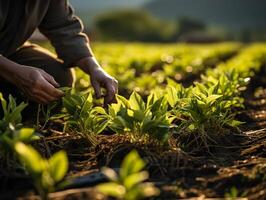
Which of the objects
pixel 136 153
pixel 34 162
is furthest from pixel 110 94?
pixel 34 162

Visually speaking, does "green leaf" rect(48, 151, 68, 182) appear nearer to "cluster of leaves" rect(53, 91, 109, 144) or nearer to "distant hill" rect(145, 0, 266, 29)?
"cluster of leaves" rect(53, 91, 109, 144)

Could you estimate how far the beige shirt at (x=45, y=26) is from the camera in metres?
2.63

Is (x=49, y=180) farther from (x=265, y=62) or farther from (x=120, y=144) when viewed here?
(x=265, y=62)

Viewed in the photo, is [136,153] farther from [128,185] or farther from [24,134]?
[24,134]

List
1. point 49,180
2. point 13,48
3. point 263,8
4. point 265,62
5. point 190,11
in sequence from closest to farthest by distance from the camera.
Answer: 1. point 49,180
2. point 13,48
3. point 265,62
4. point 263,8
5. point 190,11

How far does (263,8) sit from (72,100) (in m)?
107

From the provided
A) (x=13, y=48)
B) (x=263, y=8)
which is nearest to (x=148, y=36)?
(x=13, y=48)

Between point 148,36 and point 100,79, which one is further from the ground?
point 100,79

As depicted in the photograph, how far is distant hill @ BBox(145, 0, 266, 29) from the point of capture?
104 meters

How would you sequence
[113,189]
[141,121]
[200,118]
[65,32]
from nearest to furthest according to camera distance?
1. [113,189]
2. [141,121]
3. [200,118]
4. [65,32]

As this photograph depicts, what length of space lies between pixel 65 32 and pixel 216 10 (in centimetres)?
12082

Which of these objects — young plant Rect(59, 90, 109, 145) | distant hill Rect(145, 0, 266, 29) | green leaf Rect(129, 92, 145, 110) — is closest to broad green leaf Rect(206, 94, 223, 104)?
green leaf Rect(129, 92, 145, 110)

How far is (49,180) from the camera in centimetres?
142

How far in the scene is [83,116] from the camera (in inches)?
85.4
